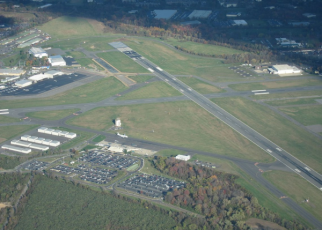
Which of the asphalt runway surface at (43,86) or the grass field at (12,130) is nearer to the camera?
the grass field at (12,130)

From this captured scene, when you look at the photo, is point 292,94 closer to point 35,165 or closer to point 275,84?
point 275,84

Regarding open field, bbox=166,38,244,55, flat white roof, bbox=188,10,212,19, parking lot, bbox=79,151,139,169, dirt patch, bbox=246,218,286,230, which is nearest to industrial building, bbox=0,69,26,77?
open field, bbox=166,38,244,55

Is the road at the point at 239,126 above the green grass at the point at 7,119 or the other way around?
above

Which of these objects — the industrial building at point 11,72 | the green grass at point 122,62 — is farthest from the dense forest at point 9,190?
the green grass at point 122,62

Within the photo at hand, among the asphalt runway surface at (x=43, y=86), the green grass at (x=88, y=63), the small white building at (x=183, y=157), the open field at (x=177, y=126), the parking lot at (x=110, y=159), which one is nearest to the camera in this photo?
the parking lot at (x=110, y=159)

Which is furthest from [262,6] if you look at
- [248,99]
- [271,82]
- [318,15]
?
[248,99]

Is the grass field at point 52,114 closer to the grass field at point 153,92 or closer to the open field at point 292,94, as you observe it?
the grass field at point 153,92

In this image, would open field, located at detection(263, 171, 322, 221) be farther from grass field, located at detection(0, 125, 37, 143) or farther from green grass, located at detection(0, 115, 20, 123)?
green grass, located at detection(0, 115, 20, 123)
